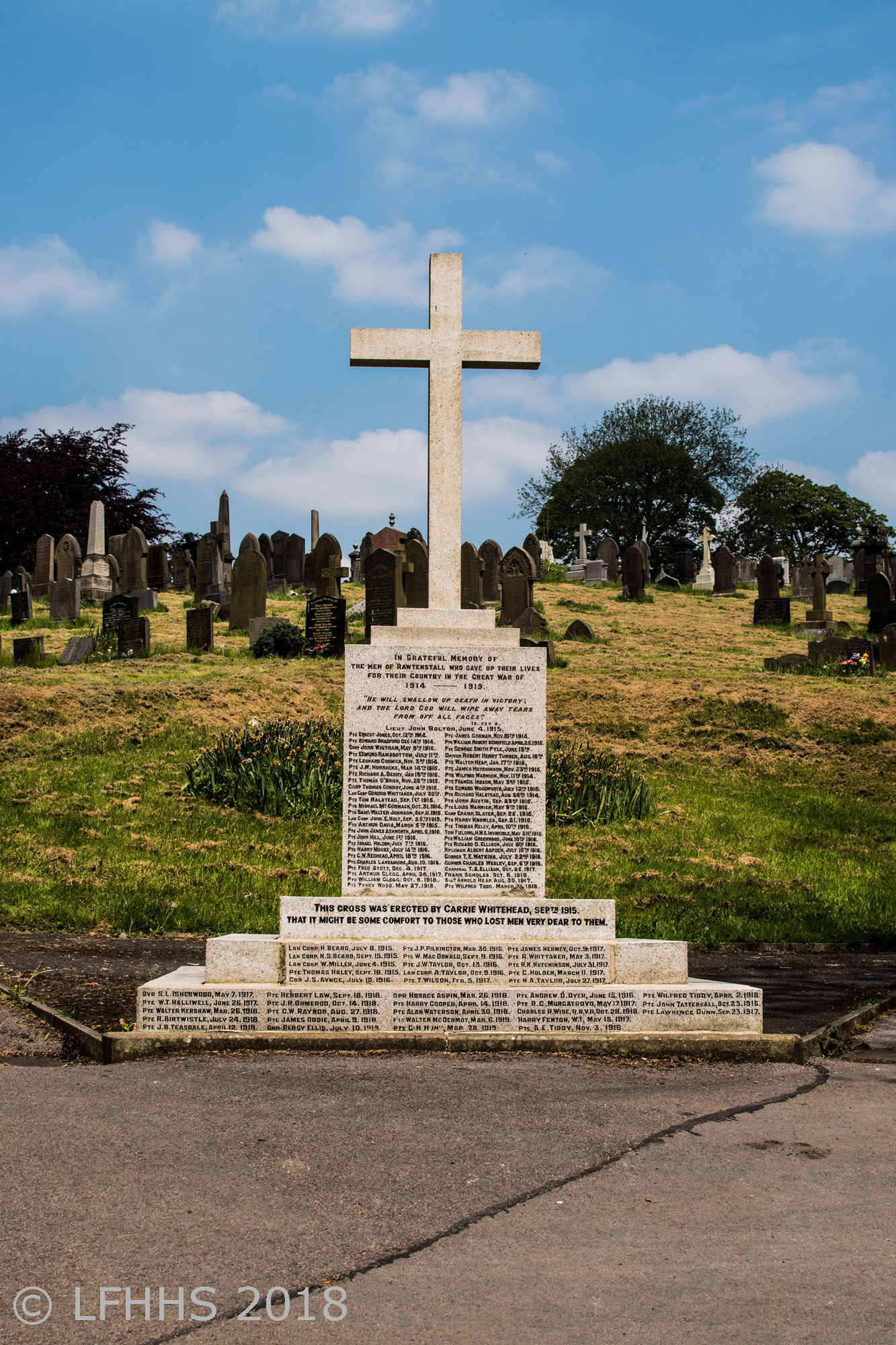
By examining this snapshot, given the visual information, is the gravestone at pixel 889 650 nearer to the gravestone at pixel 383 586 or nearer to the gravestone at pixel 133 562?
the gravestone at pixel 383 586

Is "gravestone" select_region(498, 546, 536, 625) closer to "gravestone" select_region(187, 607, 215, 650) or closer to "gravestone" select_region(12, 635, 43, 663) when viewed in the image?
"gravestone" select_region(187, 607, 215, 650)

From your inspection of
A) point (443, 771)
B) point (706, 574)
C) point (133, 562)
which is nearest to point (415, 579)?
point (133, 562)

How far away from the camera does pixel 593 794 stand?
1104 centimetres

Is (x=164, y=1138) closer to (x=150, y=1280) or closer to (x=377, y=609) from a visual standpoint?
Answer: (x=150, y=1280)

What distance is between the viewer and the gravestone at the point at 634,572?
29328 millimetres

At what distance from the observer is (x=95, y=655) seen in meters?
17.3

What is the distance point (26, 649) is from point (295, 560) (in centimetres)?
1230

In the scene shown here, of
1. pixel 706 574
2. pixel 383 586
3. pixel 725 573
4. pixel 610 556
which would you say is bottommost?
pixel 383 586

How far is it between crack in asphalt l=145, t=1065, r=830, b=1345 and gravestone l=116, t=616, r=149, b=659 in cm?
1480

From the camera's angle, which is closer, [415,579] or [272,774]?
[272,774]

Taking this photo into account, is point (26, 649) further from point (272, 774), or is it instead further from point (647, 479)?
point (647, 479)

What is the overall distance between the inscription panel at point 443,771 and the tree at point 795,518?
55573 millimetres

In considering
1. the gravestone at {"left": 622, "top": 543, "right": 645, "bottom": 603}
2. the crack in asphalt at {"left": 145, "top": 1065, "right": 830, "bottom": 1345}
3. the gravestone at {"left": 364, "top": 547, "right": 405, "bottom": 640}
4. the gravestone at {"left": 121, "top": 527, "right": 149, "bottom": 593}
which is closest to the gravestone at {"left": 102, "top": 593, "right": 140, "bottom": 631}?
the gravestone at {"left": 364, "top": 547, "right": 405, "bottom": 640}

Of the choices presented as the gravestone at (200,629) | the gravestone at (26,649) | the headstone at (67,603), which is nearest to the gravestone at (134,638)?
the gravestone at (200,629)
